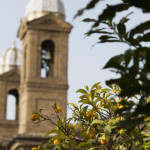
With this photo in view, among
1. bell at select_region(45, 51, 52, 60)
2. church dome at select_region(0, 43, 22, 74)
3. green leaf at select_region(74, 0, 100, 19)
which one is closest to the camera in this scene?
green leaf at select_region(74, 0, 100, 19)

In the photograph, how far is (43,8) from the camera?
39.1m

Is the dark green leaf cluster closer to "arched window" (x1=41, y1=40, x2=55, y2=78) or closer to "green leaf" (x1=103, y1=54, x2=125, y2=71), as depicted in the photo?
"green leaf" (x1=103, y1=54, x2=125, y2=71)

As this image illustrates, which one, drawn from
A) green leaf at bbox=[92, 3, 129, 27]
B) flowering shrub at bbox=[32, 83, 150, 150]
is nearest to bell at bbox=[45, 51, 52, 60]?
flowering shrub at bbox=[32, 83, 150, 150]

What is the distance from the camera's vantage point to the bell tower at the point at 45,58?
125ft

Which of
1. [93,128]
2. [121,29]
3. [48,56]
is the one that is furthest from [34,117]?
[48,56]

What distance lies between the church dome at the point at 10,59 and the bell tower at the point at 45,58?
11.2m

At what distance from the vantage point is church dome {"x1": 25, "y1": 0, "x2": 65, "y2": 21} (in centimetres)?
3897

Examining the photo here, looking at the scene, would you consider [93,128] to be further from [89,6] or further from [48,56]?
[48,56]

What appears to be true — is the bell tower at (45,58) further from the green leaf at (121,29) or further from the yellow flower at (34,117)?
the green leaf at (121,29)

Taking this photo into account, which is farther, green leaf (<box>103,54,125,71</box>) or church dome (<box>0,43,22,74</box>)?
church dome (<box>0,43,22,74</box>)

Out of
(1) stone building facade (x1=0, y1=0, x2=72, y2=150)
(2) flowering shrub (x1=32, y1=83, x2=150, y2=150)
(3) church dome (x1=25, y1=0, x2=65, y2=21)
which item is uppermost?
(3) church dome (x1=25, y1=0, x2=65, y2=21)

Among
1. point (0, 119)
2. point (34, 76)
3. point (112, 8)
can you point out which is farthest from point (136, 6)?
point (0, 119)

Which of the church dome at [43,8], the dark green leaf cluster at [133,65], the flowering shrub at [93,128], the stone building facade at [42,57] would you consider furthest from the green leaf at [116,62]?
the church dome at [43,8]

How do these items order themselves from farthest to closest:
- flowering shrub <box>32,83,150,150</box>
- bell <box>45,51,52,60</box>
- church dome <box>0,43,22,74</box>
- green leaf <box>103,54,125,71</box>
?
1. church dome <box>0,43,22,74</box>
2. bell <box>45,51,52,60</box>
3. flowering shrub <box>32,83,150,150</box>
4. green leaf <box>103,54,125,71</box>
